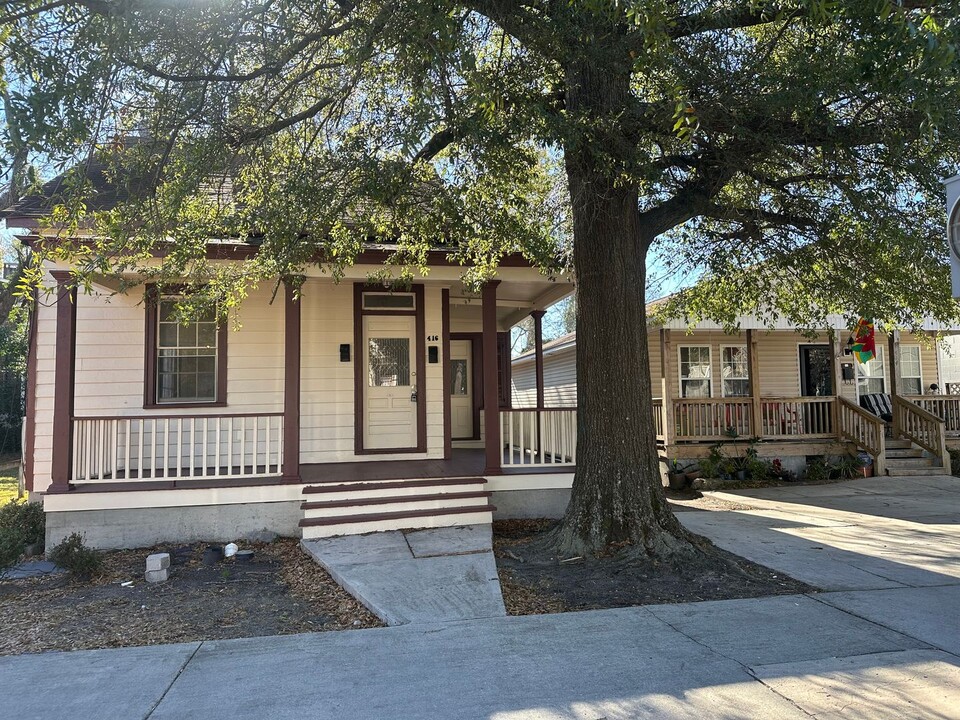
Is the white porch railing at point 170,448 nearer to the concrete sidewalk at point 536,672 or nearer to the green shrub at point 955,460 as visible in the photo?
the concrete sidewalk at point 536,672

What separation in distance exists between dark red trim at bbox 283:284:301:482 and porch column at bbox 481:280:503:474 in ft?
7.60

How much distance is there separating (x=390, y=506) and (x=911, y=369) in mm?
14805

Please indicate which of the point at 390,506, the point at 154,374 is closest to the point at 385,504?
the point at 390,506

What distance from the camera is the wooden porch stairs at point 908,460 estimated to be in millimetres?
12992

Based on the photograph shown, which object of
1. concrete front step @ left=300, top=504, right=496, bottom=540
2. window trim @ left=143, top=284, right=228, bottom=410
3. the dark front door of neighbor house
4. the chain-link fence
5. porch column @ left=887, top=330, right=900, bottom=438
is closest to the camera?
concrete front step @ left=300, top=504, right=496, bottom=540

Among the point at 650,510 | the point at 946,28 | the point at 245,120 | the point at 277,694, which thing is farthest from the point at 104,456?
the point at 946,28

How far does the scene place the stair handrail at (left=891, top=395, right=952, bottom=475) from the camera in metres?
13.1

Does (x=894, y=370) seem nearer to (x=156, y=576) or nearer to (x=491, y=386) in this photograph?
(x=491, y=386)

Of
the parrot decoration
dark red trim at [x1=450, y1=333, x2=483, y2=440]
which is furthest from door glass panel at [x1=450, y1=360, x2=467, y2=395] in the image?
the parrot decoration

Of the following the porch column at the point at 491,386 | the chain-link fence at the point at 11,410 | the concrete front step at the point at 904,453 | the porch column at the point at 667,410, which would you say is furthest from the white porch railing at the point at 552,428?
the chain-link fence at the point at 11,410

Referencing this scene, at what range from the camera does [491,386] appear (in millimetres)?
8281

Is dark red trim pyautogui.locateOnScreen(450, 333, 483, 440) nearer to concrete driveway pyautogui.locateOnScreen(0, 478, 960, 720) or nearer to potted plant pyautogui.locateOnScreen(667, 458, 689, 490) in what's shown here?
potted plant pyautogui.locateOnScreen(667, 458, 689, 490)

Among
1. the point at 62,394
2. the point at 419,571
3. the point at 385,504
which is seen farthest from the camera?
the point at 385,504

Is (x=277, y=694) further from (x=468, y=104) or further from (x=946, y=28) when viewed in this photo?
(x=946, y=28)
